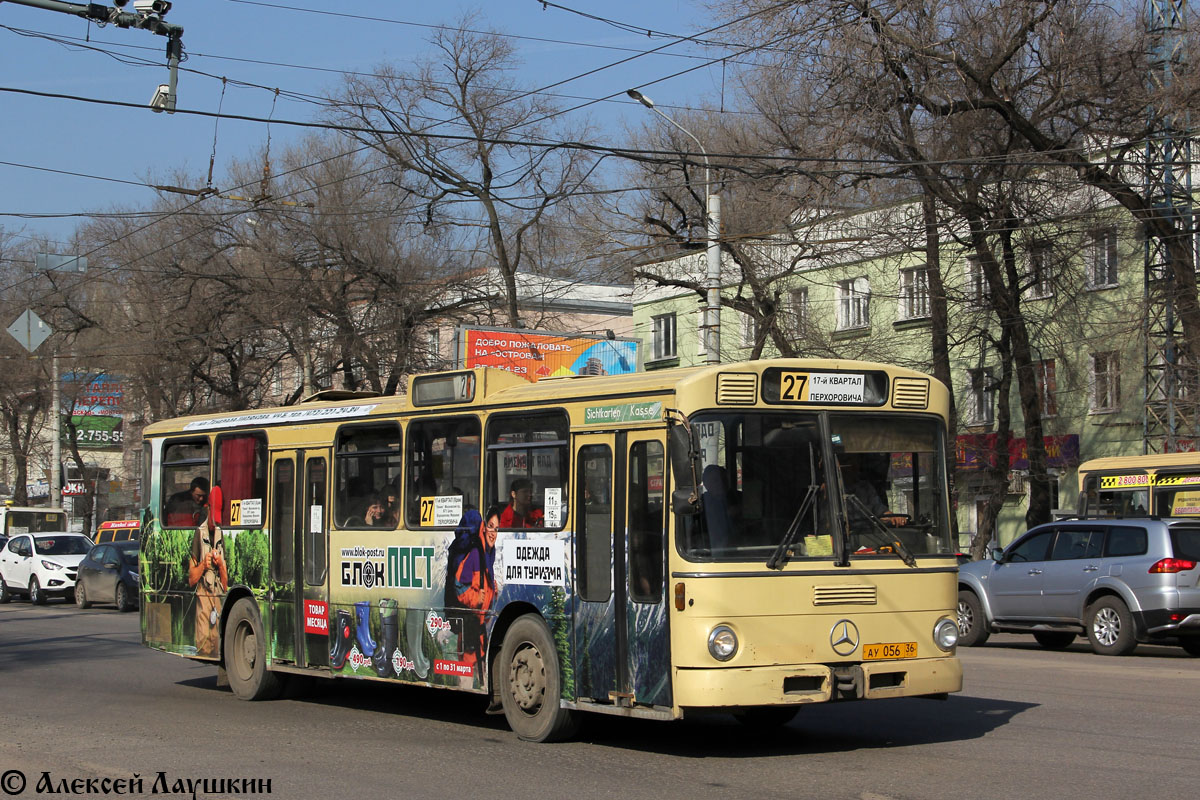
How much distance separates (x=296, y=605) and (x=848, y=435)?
6.12 m

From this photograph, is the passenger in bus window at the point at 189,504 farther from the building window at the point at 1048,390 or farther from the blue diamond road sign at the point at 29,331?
the building window at the point at 1048,390

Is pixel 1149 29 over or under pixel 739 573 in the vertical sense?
over

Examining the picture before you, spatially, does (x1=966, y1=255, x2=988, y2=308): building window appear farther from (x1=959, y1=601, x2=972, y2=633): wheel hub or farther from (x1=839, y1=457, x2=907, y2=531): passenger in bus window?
(x1=839, y1=457, x2=907, y2=531): passenger in bus window

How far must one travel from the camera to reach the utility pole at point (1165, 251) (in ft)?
81.6

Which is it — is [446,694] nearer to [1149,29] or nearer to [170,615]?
[170,615]

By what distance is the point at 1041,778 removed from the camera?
819 cm

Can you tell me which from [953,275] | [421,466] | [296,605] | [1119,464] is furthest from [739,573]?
[953,275]

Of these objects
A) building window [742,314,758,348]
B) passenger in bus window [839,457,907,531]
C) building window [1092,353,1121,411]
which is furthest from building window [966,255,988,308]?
passenger in bus window [839,457,907,531]

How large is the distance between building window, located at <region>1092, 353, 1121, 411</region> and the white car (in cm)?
2560

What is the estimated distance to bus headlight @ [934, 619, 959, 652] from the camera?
31.3 ft

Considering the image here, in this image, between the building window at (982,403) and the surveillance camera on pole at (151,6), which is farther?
the building window at (982,403)

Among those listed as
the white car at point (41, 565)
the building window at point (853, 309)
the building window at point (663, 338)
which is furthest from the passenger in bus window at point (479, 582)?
the building window at point (663, 338)

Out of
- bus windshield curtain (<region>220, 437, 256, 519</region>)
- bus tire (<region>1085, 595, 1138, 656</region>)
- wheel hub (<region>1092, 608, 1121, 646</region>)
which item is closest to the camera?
bus windshield curtain (<region>220, 437, 256, 519</region>)

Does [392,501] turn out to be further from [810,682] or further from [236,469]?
[810,682]
